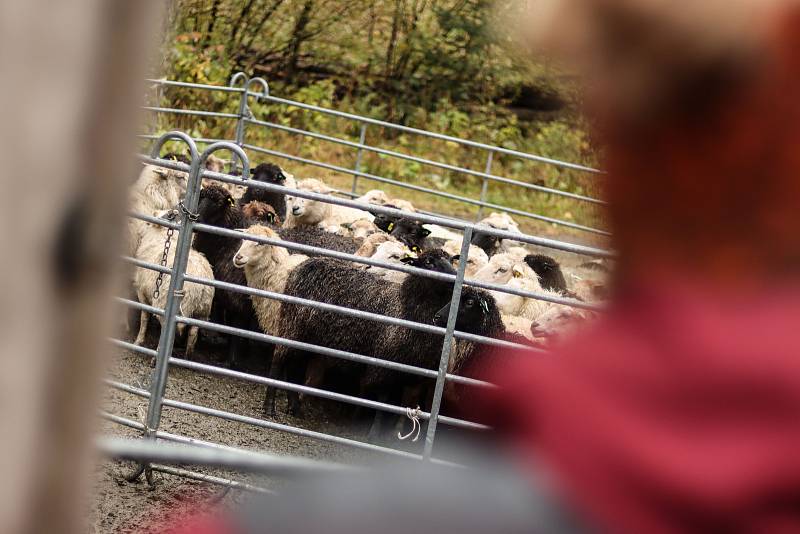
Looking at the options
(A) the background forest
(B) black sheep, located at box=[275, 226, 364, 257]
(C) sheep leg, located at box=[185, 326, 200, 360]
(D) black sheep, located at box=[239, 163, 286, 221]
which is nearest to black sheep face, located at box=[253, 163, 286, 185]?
(D) black sheep, located at box=[239, 163, 286, 221]

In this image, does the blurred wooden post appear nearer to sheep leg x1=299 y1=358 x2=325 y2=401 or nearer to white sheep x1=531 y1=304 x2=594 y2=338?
white sheep x1=531 y1=304 x2=594 y2=338

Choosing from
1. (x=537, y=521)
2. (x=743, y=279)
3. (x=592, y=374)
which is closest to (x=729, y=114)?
Result: (x=743, y=279)

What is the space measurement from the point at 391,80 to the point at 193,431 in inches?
596

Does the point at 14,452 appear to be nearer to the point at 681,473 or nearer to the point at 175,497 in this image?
the point at 681,473

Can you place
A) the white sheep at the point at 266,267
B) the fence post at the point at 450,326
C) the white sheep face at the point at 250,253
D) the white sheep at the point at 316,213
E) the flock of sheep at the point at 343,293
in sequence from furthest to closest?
the white sheep at the point at 316,213 < the white sheep at the point at 266,267 < the white sheep face at the point at 250,253 < the flock of sheep at the point at 343,293 < the fence post at the point at 450,326

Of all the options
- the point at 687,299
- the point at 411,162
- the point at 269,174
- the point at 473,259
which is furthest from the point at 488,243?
the point at 687,299

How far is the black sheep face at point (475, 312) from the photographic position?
6.99 meters

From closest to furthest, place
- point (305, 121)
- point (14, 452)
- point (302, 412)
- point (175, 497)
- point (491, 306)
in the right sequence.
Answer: point (14, 452) → point (175, 497) → point (491, 306) → point (302, 412) → point (305, 121)

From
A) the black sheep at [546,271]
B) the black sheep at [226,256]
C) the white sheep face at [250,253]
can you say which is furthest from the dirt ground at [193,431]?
the black sheep at [546,271]

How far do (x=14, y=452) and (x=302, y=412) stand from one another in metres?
7.80

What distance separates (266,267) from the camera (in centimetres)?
884

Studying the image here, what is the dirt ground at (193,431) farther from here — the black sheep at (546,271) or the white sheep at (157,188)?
the black sheep at (546,271)

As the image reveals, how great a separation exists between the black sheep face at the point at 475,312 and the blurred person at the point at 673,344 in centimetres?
608

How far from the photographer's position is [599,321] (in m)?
0.85
